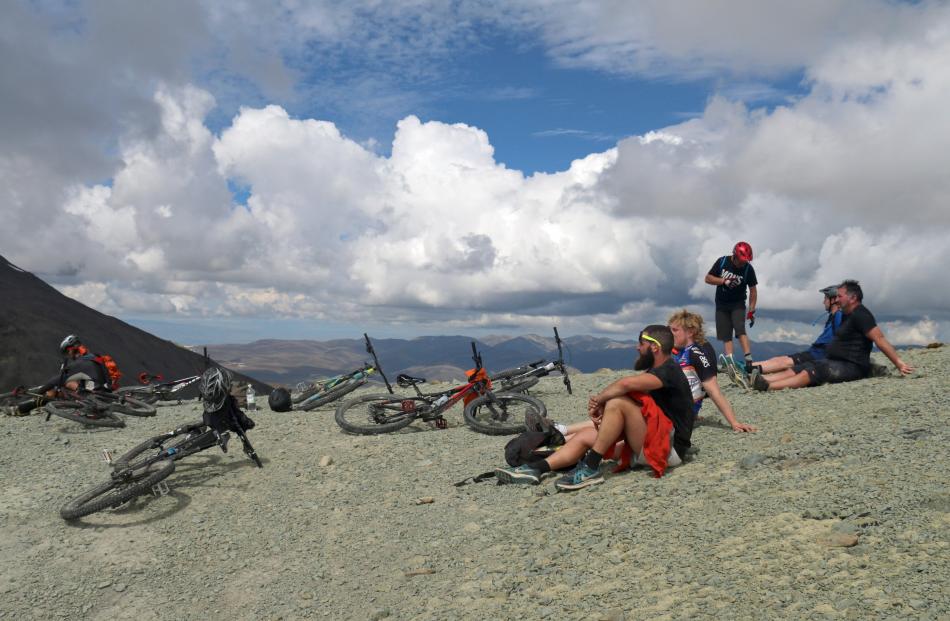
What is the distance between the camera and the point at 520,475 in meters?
7.46

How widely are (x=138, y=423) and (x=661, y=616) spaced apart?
1225 centimetres

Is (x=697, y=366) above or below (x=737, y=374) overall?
above

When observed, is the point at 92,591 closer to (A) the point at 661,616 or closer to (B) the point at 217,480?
(B) the point at 217,480

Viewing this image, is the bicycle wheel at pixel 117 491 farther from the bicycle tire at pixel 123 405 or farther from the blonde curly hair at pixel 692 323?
the blonde curly hair at pixel 692 323

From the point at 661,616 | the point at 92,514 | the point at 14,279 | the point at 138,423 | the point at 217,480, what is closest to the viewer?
the point at 661,616

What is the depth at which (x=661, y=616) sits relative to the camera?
13.4ft

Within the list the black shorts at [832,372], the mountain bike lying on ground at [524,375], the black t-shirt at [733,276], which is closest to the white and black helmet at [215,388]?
the mountain bike lying on ground at [524,375]

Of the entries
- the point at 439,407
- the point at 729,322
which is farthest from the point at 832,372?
the point at 439,407

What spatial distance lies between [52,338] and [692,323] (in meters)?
40.4

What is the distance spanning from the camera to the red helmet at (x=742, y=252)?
38.6 ft

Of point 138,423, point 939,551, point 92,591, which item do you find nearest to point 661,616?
point 939,551

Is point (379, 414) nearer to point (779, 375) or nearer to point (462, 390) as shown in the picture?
point (462, 390)

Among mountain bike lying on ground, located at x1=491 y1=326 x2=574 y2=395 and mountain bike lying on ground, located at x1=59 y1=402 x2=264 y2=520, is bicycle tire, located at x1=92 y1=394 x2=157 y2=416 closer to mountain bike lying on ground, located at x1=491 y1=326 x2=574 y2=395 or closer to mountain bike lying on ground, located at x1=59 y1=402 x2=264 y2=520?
mountain bike lying on ground, located at x1=59 y1=402 x2=264 y2=520

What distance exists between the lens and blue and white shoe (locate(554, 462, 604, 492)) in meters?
6.84
